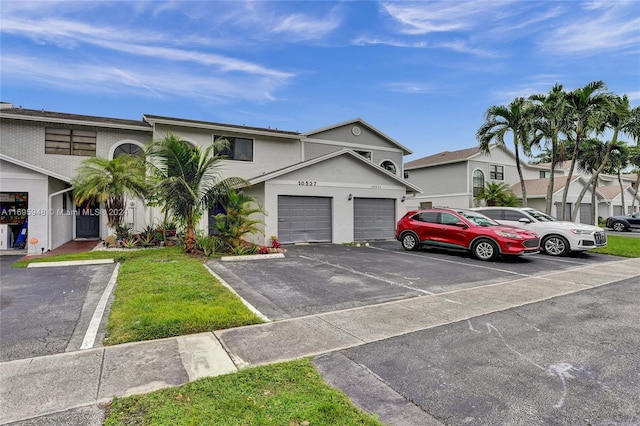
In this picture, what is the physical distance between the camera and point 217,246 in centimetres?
1152

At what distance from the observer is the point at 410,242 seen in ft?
42.5

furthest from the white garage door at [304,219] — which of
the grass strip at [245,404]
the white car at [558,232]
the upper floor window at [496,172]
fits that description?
the upper floor window at [496,172]

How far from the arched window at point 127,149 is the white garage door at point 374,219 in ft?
35.0

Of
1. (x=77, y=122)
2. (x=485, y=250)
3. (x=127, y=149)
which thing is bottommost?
(x=485, y=250)

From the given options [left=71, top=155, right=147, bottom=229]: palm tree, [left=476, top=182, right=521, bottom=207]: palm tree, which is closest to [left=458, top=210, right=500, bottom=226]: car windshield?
[left=71, top=155, right=147, bottom=229]: palm tree

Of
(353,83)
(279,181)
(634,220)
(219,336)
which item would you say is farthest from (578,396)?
(634,220)

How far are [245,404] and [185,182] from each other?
928cm

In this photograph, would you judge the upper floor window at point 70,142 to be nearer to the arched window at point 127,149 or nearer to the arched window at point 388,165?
the arched window at point 127,149

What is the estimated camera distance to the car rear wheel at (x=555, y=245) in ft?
39.4

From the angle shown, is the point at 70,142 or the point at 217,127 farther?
the point at 217,127

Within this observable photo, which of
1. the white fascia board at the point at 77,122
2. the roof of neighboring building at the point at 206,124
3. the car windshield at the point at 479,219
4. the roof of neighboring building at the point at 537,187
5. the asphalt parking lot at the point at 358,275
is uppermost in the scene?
the roof of neighboring building at the point at 206,124

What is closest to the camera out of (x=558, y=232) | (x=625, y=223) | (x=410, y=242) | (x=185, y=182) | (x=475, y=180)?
(x=185, y=182)

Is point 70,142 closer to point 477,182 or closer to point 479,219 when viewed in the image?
point 479,219

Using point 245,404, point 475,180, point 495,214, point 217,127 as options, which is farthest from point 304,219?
point 475,180
